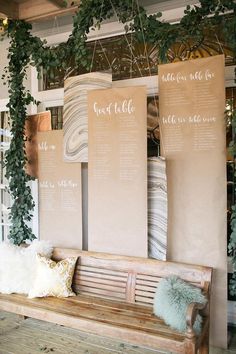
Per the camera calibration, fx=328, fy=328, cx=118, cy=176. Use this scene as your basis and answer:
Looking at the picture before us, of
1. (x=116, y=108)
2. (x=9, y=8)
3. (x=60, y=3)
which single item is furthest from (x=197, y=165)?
(x=9, y=8)

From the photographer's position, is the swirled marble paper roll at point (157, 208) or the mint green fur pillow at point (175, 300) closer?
the mint green fur pillow at point (175, 300)

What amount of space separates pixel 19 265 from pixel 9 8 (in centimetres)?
258

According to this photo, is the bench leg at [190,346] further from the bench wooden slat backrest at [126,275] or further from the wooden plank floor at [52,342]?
the wooden plank floor at [52,342]

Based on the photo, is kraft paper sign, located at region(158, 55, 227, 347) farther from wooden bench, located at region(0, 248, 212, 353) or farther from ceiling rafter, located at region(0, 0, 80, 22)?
ceiling rafter, located at region(0, 0, 80, 22)

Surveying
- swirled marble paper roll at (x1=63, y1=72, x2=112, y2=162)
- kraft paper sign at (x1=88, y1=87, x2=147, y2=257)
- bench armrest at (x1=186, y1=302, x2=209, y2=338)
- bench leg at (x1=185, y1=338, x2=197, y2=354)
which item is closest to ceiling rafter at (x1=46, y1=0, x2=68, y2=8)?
swirled marble paper roll at (x1=63, y1=72, x2=112, y2=162)

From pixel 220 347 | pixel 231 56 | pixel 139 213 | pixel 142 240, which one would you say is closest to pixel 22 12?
pixel 231 56

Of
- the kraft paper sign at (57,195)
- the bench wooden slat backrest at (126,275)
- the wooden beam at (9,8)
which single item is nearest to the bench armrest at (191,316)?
the bench wooden slat backrest at (126,275)

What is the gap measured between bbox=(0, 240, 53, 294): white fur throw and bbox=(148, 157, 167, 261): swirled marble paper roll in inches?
39.1

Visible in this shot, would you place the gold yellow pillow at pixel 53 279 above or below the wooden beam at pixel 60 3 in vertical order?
below

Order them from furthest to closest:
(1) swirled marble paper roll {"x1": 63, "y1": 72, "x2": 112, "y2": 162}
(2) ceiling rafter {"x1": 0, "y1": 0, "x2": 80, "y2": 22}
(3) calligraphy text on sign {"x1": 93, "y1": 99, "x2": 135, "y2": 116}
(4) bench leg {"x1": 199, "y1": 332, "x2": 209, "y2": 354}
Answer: (2) ceiling rafter {"x1": 0, "y1": 0, "x2": 80, "y2": 22} → (1) swirled marble paper roll {"x1": 63, "y1": 72, "x2": 112, "y2": 162} → (3) calligraphy text on sign {"x1": 93, "y1": 99, "x2": 135, "y2": 116} → (4) bench leg {"x1": 199, "y1": 332, "x2": 209, "y2": 354}

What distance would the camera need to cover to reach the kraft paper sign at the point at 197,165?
2.60 m

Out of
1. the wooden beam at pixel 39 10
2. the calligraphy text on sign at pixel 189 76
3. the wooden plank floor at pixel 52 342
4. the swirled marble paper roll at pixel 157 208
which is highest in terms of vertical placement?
the wooden beam at pixel 39 10

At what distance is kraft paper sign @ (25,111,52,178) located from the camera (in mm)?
3527

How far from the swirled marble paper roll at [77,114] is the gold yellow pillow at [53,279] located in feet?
3.28
